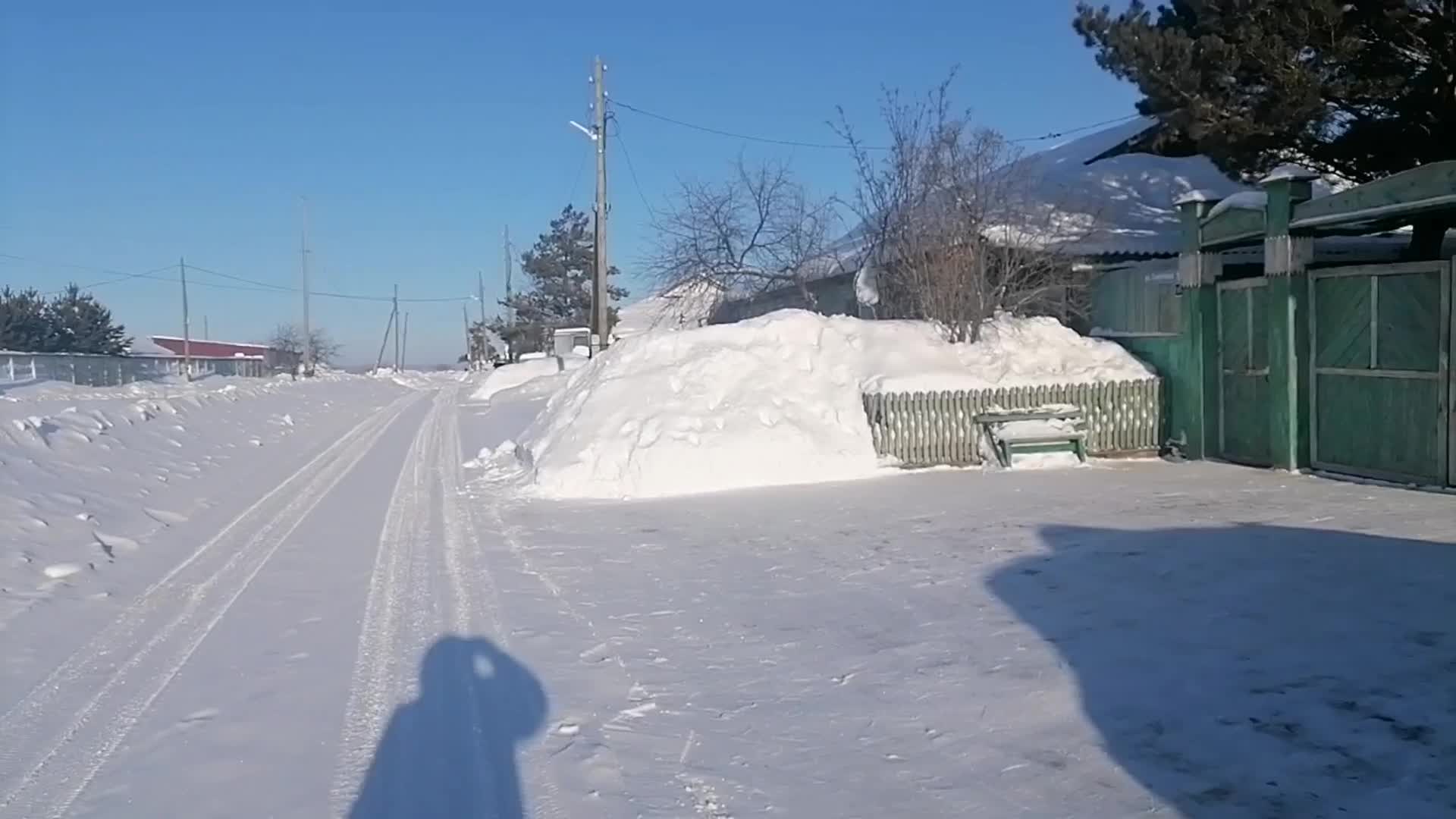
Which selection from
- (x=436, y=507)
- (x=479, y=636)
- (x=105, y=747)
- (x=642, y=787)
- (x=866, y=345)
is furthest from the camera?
(x=866, y=345)

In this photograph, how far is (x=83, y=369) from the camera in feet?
155

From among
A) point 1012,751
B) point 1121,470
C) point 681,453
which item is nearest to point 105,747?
point 1012,751

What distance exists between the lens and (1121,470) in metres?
14.7

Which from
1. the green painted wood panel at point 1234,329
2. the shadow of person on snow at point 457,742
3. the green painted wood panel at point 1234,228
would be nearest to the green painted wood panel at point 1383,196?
the green painted wood panel at point 1234,228

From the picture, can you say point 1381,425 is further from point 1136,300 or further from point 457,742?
point 457,742

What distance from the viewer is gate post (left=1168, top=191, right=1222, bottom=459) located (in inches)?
590

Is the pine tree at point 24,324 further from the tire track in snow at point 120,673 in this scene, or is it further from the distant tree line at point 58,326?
the tire track in snow at point 120,673

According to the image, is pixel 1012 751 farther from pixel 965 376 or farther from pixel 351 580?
pixel 965 376

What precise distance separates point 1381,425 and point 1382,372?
61 cm

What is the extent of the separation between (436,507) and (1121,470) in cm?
887

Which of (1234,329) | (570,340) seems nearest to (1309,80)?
(1234,329)

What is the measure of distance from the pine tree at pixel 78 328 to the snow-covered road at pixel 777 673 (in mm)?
72456

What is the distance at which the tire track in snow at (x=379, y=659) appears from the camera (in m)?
5.10

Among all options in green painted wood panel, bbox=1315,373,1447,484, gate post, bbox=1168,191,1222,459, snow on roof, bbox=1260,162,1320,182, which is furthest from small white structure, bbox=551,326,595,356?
green painted wood panel, bbox=1315,373,1447,484
